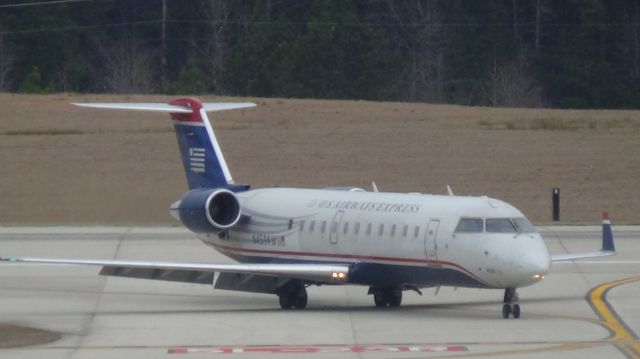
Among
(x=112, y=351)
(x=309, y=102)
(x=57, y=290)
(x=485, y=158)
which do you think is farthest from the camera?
(x=309, y=102)

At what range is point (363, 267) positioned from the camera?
969 inches

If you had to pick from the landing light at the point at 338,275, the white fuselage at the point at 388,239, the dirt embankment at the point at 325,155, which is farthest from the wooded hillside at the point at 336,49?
the landing light at the point at 338,275

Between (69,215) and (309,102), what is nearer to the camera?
(69,215)

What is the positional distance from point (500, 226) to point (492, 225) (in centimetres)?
13

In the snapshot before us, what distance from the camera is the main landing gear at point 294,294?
2522 centimetres

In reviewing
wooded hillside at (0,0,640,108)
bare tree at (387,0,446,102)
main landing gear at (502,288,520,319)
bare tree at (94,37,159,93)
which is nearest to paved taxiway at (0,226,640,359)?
main landing gear at (502,288,520,319)

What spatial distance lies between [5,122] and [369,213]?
1643 inches

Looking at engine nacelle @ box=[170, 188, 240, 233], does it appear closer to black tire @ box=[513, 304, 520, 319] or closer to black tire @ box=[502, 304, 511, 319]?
black tire @ box=[502, 304, 511, 319]

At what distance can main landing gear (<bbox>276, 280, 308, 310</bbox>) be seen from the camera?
993 inches

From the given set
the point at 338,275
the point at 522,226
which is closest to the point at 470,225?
the point at 522,226

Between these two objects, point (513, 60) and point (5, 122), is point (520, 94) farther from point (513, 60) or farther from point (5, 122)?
point (5, 122)

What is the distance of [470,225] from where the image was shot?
75.9 feet

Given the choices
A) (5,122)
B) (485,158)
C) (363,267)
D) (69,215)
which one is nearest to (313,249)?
(363,267)

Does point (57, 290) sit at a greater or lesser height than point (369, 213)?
lesser
